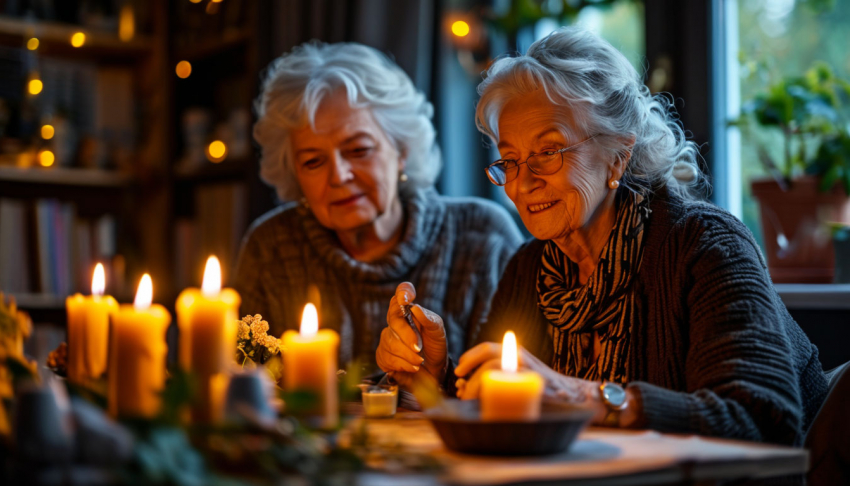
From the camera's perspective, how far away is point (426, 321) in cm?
157

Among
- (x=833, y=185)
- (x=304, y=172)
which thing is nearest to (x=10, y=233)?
(x=304, y=172)

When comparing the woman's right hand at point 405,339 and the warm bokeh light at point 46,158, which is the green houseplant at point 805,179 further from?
the warm bokeh light at point 46,158

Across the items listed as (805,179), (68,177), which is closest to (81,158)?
(68,177)

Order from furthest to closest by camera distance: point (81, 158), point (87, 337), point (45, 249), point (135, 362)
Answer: point (81, 158) < point (45, 249) < point (87, 337) < point (135, 362)

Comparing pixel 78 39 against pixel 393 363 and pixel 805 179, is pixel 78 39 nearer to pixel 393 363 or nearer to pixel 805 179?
pixel 393 363

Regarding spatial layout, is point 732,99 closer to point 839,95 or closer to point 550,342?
point 839,95

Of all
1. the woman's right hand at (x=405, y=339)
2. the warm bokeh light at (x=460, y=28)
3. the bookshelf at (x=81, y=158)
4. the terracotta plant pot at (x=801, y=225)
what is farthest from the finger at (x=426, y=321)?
the bookshelf at (x=81, y=158)

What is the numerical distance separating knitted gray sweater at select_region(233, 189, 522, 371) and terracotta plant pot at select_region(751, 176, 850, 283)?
0.69 metres

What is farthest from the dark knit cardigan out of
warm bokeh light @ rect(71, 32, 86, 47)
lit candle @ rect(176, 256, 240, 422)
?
warm bokeh light @ rect(71, 32, 86, 47)

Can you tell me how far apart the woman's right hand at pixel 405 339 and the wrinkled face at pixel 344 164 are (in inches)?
28.4

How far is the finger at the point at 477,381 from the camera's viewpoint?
1186 millimetres

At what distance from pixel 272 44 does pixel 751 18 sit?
1.71 m

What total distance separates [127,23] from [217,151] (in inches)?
29.7

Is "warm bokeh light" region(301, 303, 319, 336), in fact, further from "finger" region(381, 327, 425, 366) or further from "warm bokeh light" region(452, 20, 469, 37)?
"warm bokeh light" region(452, 20, 469, 37)
